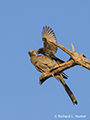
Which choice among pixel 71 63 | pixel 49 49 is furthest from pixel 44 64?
pixel 71 63

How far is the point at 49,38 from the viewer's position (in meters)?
16.3

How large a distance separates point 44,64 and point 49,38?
1.30 m

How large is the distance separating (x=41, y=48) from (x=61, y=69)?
1.66m

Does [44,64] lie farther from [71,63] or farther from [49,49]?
[71,63]

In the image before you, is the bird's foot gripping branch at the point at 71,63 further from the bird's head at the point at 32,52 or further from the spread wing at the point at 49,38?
the bird's head at the point at 32,52

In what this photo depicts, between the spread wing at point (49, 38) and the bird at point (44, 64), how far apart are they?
1.78 feet

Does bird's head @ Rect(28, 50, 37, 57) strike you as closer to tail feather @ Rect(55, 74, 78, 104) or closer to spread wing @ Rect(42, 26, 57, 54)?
spread wing @ Rect(42, 26, 57, 54)

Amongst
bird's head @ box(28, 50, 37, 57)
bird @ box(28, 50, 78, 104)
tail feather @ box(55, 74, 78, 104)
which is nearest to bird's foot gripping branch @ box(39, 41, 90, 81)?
bird @ box(28, 50, 78, 104)

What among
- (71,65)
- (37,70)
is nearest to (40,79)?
(37,70)

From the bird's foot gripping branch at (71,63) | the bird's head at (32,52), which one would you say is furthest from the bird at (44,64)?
the bird's foot gripping branch at (71,63)

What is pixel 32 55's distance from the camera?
649 inches

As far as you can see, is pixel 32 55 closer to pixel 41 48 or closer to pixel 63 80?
pixel 41 48

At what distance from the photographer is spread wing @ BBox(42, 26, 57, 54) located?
16.1 meters

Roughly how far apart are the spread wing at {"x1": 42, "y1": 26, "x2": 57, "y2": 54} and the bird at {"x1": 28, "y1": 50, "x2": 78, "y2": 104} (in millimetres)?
542
